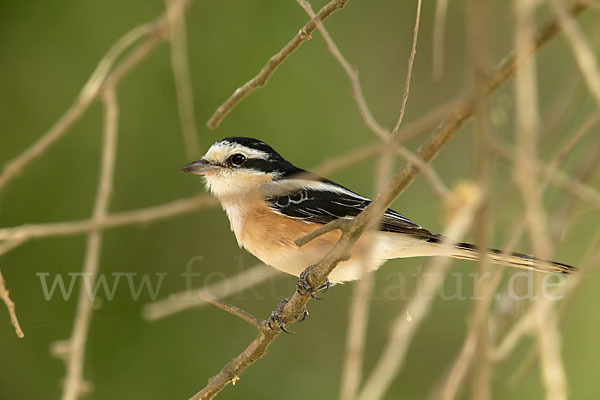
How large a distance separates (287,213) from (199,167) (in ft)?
1.89

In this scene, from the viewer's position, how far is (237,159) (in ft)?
14.7

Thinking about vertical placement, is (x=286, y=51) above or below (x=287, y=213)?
below

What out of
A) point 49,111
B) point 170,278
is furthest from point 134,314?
point 49,111

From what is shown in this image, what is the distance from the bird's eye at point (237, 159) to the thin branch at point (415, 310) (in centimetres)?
212

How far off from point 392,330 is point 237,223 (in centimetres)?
234

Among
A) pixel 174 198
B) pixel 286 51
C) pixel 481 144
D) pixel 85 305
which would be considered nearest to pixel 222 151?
pixel 85 305

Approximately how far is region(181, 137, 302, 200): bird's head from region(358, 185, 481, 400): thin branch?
211 cm

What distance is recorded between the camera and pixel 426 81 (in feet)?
22.7

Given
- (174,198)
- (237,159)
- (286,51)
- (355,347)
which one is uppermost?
(174,198)

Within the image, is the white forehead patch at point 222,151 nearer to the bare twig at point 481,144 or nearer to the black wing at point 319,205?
the black wing at point 319,205

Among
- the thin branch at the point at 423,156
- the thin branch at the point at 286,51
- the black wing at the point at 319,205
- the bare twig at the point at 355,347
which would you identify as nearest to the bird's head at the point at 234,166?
the black wing at the point at 319,205

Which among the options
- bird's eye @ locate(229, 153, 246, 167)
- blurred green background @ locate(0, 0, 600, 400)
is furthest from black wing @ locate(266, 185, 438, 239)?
blurred green background @ locate(0, 0, 600, 400)

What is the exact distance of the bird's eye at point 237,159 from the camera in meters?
4.45

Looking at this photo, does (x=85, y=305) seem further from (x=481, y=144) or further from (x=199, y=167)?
(x=481, y=144)
